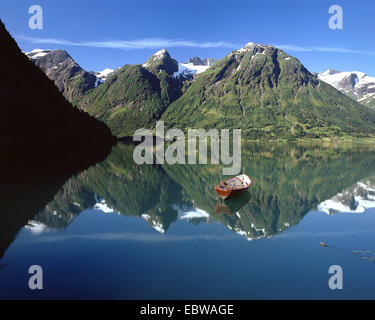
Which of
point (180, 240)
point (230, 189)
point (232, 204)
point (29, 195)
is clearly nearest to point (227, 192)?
point (230, 189)

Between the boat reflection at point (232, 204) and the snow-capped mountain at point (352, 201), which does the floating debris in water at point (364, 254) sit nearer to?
the snow-capped mountain at point (352, 201)

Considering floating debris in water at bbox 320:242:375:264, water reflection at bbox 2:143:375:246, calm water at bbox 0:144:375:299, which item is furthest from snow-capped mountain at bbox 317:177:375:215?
floating debris in water at bbox 320:242:375:264

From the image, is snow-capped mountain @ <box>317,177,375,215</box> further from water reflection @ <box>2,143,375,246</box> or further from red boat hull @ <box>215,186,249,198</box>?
red boat hull @ <box>215,186,249,198</box>

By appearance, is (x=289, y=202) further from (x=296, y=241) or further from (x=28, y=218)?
(x=28, y=218)

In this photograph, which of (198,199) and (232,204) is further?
(198,199)

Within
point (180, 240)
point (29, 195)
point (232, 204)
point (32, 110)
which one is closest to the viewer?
point (180, 240)

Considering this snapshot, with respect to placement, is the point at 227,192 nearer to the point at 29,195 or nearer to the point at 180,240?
the point at 180,240
